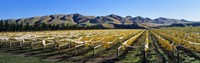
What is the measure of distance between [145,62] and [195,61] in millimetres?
3133

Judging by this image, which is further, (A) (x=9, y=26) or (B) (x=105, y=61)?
(A) (x=9, y=26)

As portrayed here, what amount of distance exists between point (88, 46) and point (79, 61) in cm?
995

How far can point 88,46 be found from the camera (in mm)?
29828

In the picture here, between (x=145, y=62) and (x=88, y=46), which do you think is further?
(x=88, y=46)

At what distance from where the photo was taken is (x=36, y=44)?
33.7 meters

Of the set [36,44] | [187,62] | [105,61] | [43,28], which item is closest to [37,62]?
[105,61]

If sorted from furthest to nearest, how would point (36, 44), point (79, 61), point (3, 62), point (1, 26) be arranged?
point (1, 26) → point (36, 44) → point (79, 61) → point (3, 62)

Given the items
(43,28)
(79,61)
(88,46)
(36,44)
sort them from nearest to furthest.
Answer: (79,61) → (88,46) → (36,44) → (43,28)

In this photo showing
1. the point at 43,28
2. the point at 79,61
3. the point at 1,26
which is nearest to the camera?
the point at 79,61

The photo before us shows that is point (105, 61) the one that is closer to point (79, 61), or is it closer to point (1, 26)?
point (79, 61)

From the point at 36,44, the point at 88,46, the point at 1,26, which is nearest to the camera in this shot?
the point at 88,46

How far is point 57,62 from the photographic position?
1914 cm

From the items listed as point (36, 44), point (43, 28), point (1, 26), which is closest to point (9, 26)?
point (1, 26)

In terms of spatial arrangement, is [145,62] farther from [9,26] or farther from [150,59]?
[9,26]
